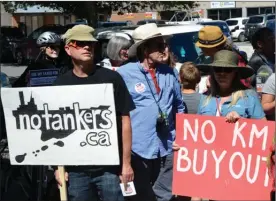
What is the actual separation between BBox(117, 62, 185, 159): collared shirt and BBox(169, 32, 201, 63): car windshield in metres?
5.08

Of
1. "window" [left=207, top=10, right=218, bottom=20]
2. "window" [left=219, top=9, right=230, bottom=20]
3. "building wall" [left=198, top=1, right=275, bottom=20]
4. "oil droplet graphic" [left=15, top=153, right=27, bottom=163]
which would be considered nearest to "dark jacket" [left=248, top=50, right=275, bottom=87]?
"oil droplet graphic" [left=15, top=153, right=27, bottom=163]

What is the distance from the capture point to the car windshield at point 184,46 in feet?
31.3

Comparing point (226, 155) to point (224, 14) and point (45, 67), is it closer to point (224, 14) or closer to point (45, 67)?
point (45, 67)

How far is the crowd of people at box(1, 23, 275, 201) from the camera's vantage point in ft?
12.2

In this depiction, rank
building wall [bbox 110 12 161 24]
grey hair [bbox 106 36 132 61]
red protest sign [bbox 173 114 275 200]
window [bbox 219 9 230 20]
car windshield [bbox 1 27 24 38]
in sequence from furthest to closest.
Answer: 1. window [bbox 219 9 230 20]
2. building wall [bbox 110 12 161 24]
3. car windshield [bbox 1 27 24 38]
4. grey hair [bbox 106 36 132 61]
5. red protest sign [bbox 173 114 275 200]

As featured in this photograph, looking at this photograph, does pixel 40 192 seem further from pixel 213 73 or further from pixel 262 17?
pixel 262 17

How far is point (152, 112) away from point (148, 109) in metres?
0.04

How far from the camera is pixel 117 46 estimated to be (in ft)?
18.6

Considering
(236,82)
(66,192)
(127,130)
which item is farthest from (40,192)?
(236,82)

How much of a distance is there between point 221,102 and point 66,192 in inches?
48.0

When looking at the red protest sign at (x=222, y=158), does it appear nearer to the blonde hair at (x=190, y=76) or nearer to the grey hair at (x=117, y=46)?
the blonde hair at (x=190, y=76)

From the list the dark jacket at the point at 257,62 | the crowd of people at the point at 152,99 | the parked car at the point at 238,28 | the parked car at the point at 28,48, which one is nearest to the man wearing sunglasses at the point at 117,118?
the crowd of people at the point at 152,99

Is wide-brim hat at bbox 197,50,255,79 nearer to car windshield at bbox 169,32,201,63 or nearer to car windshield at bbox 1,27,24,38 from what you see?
car windshield at bbox 169,32,201,63

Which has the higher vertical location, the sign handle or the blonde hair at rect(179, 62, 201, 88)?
the blonde hair at rect(179, 62, 201, 88)
